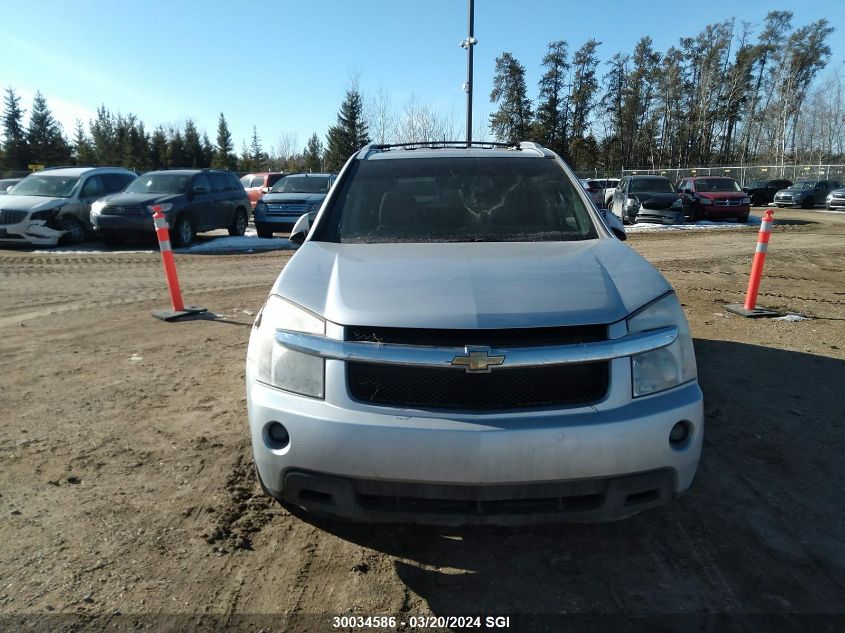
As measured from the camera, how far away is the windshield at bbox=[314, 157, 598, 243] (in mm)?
3514

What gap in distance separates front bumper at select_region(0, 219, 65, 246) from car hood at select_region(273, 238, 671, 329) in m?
13.6

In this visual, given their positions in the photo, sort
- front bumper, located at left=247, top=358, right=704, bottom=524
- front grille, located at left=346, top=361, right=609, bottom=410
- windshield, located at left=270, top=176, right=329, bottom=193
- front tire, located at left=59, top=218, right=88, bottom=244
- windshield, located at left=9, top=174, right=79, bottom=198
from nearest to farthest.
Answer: front bumper, located at left=247, top=358, right=704, bottom=524, front grille, located at left=346, top=361, right=609, bottom=410, front tire, located at left=59, top=218, right=88, bottom=244, windshield, located at left=9, top=174, right=79, bottom=198, windshield, located at left=270, top=176, right=329, bottom=193

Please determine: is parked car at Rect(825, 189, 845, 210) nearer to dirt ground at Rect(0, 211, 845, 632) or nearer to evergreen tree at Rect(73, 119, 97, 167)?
dirt ground at Rect(0, 211, 845, 632)

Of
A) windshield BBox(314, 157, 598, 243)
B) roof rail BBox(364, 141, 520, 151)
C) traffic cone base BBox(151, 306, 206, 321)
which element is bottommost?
traffic cone base BBox(151, 306, 206, 321)

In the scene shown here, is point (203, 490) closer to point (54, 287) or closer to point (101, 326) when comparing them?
point (101, 326)

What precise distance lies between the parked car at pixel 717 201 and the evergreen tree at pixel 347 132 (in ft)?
102

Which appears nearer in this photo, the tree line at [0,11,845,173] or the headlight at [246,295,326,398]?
the headlight at [246,295,326,398]

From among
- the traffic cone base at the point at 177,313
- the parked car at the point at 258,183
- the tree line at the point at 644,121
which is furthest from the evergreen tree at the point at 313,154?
the traffic cone base at the point at 177,313

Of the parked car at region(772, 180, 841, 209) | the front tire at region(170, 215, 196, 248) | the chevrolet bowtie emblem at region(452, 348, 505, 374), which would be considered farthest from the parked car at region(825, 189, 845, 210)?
the chevrolet bowtie emblem at region(452, 348, 505, 374)

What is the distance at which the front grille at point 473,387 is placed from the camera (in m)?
2.28

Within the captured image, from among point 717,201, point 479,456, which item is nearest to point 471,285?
point 479,456

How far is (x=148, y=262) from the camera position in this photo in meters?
11.9

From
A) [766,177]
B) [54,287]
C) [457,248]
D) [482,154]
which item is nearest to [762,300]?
[482,154]

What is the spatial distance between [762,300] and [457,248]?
6631mm
